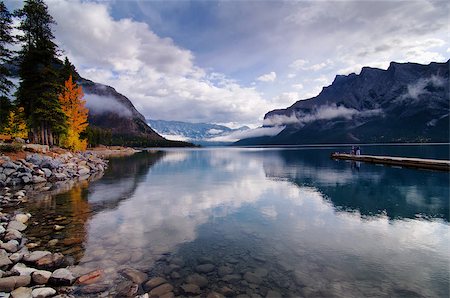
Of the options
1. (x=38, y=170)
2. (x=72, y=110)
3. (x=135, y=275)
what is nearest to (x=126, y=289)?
(x=135, y=275)

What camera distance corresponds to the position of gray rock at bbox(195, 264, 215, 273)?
11680mm

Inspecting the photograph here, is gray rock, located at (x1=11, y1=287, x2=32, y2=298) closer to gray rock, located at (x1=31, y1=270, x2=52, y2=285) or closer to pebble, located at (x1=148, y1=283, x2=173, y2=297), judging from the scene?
gray rock, located at (x1=31, y1=270, x2=52, y2=285)

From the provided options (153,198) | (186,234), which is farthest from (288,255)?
(153,198)

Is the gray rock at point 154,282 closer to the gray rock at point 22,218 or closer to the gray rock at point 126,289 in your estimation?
the gray rock at point 126,289

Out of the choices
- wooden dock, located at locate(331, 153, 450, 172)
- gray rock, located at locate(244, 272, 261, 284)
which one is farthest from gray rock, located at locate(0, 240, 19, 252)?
wooden dock, located at locate(331, 153, 450, 172)

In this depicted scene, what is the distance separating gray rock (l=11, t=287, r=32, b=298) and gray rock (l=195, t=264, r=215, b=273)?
6105 mm

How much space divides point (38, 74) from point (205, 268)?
2004 inches

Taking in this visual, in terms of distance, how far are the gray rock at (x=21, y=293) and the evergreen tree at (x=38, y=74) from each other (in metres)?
45.8

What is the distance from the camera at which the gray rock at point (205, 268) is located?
38.3 ft

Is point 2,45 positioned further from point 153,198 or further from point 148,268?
point 148,268

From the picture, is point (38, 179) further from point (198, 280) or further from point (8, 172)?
point (198, 280)

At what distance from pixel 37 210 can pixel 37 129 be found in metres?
37.4

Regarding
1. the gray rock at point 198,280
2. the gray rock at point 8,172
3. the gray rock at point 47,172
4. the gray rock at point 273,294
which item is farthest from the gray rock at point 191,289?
the gray rock at point 47,172

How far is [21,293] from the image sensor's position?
8.81 metres
